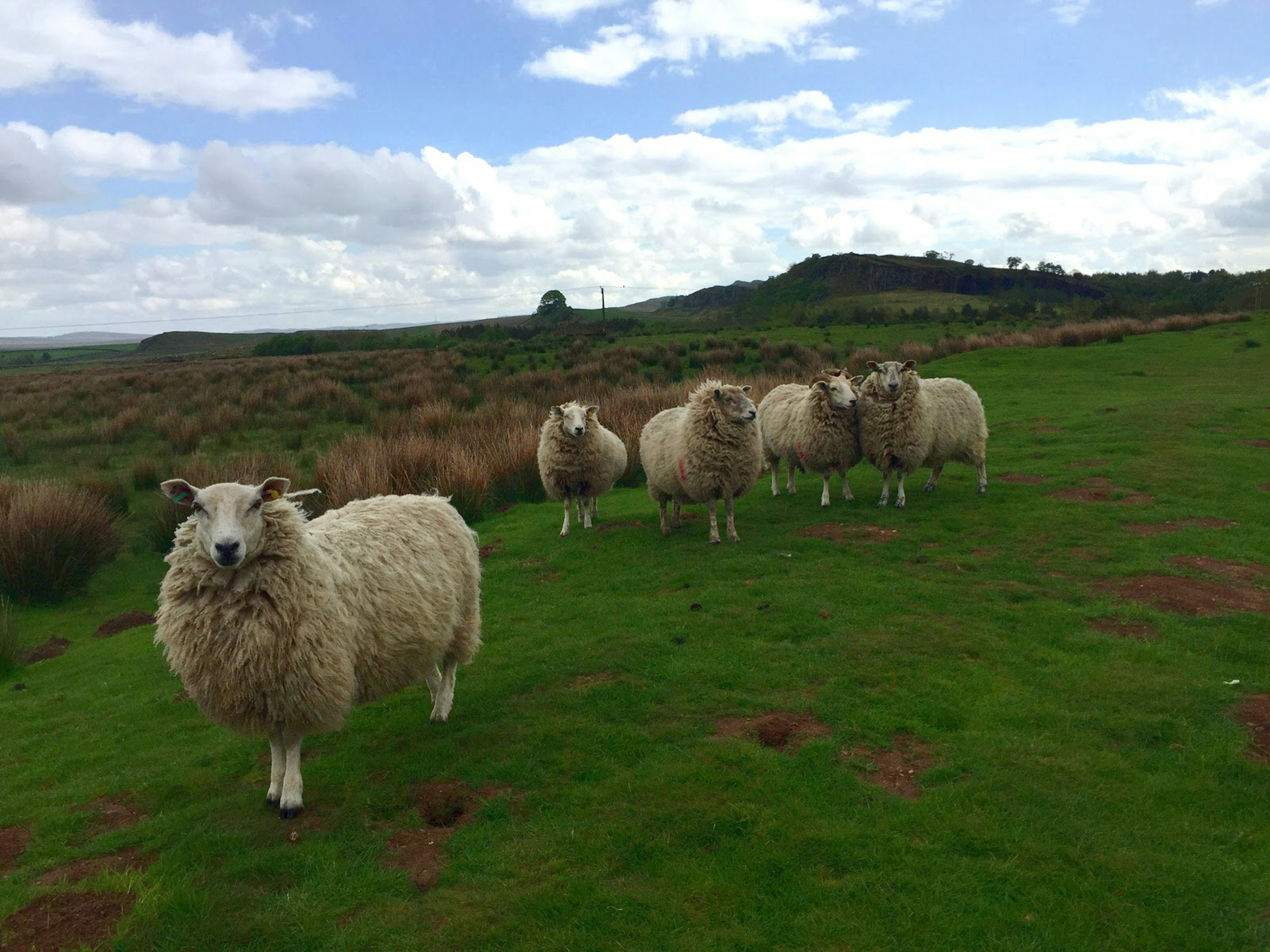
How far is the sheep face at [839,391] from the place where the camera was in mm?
11172

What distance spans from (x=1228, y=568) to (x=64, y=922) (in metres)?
9.65

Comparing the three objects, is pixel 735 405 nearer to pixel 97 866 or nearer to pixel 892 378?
pixel 892 378

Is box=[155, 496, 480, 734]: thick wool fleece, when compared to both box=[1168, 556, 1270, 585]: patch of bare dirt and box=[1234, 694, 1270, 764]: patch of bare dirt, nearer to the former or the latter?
box=[1234, 694, 1270, 764]: patch of bare dirt

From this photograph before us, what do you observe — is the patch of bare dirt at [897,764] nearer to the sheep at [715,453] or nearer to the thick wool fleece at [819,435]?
the sheep at [715,453]

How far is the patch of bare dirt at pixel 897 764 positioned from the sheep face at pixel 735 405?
17.2ft

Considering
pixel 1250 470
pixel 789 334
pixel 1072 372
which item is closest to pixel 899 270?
pixel 789 334

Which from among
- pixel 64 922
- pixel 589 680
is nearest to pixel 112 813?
pixel 64 922

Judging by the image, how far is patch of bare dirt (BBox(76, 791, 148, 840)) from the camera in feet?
14.7

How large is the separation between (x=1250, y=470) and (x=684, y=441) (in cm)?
890

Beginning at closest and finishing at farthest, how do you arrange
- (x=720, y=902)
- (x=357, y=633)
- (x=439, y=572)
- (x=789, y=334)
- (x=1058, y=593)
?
(x=720, y=902), (x=357, y=633), (x=439, y=572), (x=1058, y=593), (x=789, y=334)

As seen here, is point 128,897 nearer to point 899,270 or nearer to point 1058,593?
point 1058,593

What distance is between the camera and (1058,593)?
7406mm

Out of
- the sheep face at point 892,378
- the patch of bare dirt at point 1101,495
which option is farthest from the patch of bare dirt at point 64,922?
the patch of bare dirt at point 1101,495

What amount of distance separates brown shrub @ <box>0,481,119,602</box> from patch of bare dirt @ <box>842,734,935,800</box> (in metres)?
10.3
